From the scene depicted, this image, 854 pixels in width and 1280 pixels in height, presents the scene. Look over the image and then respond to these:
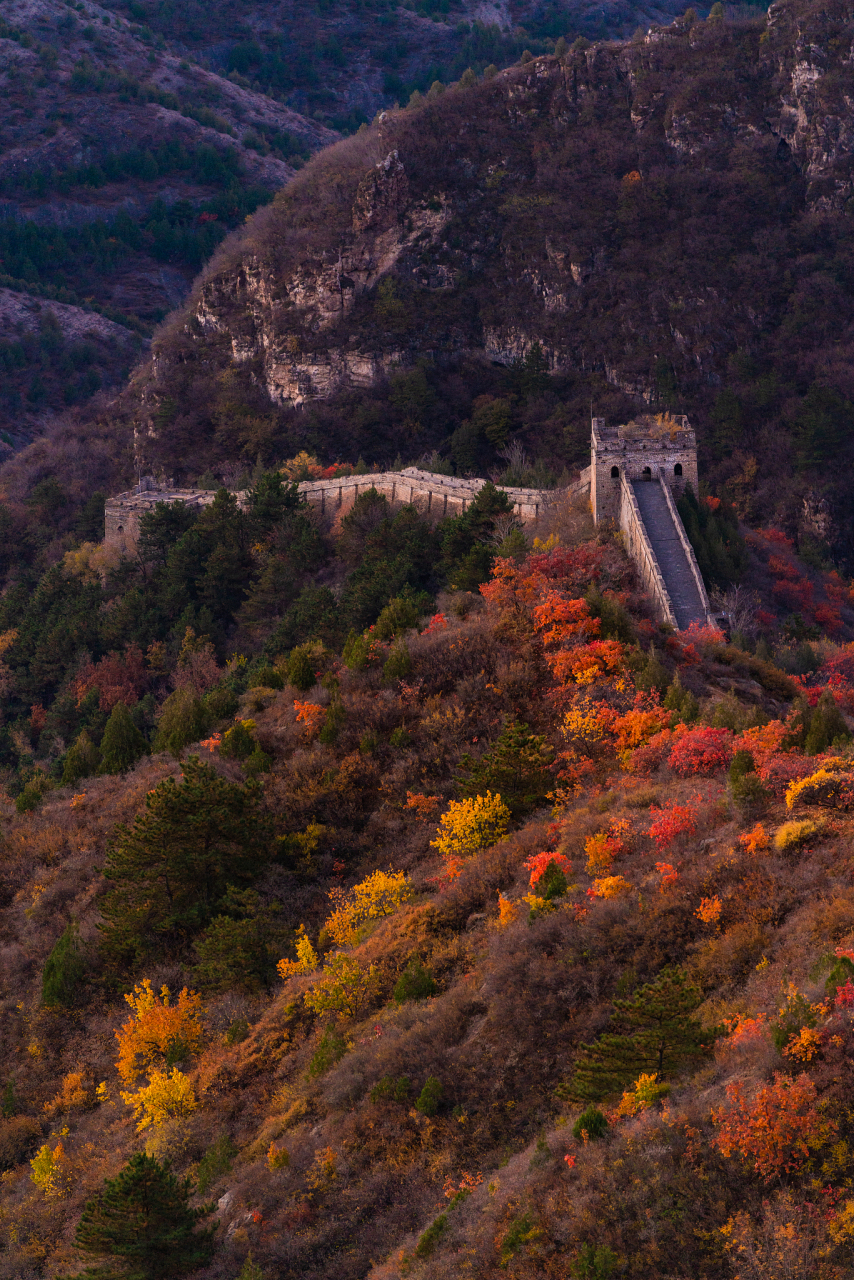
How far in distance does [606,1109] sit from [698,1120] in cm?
216

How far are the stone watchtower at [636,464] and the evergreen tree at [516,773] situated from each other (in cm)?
2395

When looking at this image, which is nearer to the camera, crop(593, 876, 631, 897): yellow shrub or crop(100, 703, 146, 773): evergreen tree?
crop(593, 876, 631, 897): yellow shrub

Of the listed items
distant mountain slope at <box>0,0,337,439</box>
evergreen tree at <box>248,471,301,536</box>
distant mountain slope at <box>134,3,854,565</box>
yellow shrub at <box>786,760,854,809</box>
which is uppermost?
distant mountain slope at <box>0,0,337,439</box>

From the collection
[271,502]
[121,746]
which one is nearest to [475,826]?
[121,746]

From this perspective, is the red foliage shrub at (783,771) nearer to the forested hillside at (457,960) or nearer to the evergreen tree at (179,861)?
the forested hillside at (457,960)

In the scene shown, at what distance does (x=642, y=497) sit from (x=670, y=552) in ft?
13.7

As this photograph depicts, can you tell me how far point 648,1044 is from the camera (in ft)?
66.9

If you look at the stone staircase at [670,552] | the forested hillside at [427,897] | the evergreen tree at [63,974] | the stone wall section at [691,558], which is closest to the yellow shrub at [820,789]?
the forested hillside at [427,897]

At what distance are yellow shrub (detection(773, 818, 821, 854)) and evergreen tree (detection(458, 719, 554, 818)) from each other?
8875 millimetres

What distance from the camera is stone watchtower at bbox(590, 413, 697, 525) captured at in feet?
A: 185

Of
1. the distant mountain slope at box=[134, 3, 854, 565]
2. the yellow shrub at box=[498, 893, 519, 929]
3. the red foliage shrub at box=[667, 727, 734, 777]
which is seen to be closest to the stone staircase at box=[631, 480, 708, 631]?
the red foliage shrub at box=[667, 727, 734, 777]

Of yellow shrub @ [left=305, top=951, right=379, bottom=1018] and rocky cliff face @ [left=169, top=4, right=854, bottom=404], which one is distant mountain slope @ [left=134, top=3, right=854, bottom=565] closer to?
rocky cliff face @ [left=169, top=4, right=854, bottom=404]

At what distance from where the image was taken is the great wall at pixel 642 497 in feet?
165

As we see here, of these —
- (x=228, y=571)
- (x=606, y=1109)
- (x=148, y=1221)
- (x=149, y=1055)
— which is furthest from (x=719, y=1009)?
(x=228, y=571)
